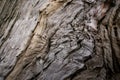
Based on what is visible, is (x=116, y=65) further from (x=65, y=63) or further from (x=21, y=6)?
(x=21, y=6)

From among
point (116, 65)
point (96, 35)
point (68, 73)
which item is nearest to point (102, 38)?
point (96, 35)

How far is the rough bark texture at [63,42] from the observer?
3.19ft

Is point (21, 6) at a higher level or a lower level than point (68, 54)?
higher

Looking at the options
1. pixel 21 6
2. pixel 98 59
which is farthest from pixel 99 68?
pixel 21 6

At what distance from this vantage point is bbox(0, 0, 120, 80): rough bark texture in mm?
972

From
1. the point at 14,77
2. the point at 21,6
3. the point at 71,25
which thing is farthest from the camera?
the point at 21,6

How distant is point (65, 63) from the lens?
98 centimetres

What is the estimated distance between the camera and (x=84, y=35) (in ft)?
3.42

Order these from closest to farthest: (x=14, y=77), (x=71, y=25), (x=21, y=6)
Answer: (x=14, y=77)
(x=71, y=25)
(x=21, y=6)

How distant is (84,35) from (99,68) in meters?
0.17

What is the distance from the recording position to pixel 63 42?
3.37 ft

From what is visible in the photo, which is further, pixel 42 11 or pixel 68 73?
pixel 42 11

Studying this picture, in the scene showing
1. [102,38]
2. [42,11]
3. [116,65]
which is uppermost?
[42,11]

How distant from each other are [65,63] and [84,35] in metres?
0.17
